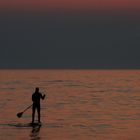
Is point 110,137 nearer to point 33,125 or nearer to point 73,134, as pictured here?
point 73,134

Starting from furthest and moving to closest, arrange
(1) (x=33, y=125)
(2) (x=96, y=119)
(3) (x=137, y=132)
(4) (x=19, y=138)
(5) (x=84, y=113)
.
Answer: (5) (x=84, y=113) → (2) (x=96, y=119) → (1) (x=33, y=125) → (3) (x=137, y=132) → (4) (x=19, y=138)

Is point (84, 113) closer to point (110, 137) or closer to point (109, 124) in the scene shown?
point (109, 124)

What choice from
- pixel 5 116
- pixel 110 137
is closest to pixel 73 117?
pixel 5 116

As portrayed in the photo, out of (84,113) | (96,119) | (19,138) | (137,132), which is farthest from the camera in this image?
(84,113)

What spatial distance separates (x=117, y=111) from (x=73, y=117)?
16.8 feet

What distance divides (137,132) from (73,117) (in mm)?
7710

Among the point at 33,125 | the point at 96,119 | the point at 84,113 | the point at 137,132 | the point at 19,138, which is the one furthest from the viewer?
the point at 84,113

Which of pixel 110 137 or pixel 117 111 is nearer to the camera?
pixel 110 137

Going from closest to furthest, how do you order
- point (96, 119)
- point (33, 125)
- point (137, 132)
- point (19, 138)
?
1. point (19, 138)
2. point (137, 132)
3. point (33, 125)
4. point (96, 119)

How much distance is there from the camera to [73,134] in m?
26.1

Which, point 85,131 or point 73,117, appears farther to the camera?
point 73,117

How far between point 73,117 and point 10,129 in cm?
689

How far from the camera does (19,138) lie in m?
24.7

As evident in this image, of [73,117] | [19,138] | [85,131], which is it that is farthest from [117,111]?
[19,138]
